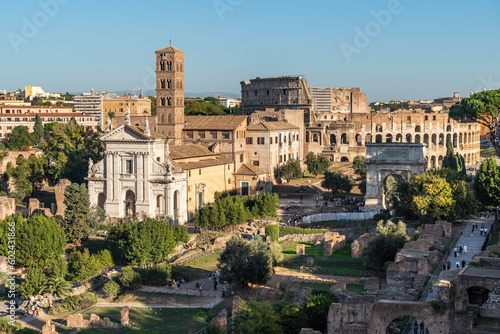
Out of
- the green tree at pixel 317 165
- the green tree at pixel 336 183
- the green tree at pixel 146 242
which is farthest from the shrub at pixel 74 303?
the green tree at pixel 317 165

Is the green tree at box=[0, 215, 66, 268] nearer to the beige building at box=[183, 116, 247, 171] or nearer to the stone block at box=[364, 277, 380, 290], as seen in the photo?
the stone block at box=[364, 277, 380, 290]

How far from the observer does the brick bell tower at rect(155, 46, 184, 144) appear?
63406 millimetres

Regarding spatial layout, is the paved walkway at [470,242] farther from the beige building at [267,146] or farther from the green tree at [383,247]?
the beige building at [267,146]

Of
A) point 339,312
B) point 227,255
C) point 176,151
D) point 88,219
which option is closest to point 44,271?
point 88,219

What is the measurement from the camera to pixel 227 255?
123ft

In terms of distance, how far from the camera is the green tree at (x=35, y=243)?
135 ft

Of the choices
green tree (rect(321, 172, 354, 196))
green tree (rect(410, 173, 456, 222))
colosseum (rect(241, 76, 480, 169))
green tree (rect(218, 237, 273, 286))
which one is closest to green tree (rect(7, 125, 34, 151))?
colosseum (rect(241, 76, 480, 169))

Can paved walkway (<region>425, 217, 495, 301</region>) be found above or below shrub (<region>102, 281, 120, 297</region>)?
above

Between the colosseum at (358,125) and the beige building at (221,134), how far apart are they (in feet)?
102

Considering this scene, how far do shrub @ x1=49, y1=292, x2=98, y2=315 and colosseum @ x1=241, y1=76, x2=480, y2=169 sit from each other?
63.4 metres

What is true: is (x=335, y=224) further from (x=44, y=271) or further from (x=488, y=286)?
(x=488, y=286)

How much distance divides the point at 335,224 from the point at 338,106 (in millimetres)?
66584

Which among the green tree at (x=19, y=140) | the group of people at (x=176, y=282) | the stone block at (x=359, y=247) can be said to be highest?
the green tree at (x=19, y=140)

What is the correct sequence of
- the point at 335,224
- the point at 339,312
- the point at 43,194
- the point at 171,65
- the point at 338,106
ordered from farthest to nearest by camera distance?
the point at 338,106, the point at 43,194, the point at 171,65, the point at 335,224, the point at 339,312
